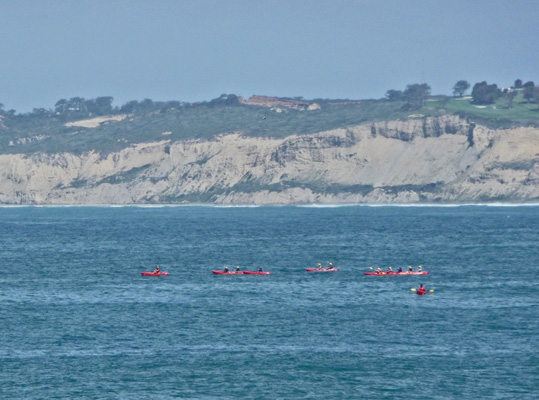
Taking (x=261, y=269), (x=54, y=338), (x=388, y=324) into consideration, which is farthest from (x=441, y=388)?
(x=261, y=269)

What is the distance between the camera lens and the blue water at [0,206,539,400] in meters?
48.0

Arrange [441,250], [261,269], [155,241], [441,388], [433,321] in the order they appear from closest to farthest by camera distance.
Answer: [441,388], [433,321], [261,269], [441,250], [155,241]

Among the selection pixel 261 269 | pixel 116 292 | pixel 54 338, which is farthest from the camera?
pixel 261 269

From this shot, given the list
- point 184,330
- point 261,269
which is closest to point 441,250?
point 261,269

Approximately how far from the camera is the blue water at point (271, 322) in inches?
1890

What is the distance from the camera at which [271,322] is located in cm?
6162

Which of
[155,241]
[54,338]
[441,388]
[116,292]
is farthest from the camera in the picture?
[155,241]

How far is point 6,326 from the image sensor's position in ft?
200

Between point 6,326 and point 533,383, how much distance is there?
31129 mm

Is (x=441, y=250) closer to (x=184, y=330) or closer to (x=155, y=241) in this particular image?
(x=155, y=241)

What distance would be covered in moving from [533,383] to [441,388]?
450 centimetres

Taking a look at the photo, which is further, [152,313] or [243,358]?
[152,313]

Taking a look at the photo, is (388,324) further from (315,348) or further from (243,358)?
(243,358)

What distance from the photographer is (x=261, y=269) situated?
87750 mm
